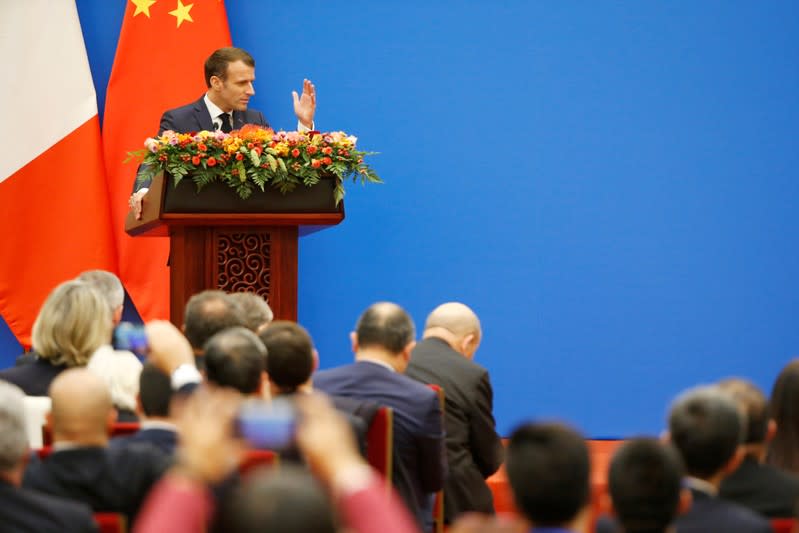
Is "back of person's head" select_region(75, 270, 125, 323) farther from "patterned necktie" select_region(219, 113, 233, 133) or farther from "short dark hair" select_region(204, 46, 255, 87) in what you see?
"short dark hair" select_region(204, 46, 255, 87)

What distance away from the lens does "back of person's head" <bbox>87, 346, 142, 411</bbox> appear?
11.6ft

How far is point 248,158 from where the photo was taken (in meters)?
4.75

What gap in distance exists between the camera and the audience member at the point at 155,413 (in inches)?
112

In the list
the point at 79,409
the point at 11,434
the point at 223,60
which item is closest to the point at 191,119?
the point at 223,60

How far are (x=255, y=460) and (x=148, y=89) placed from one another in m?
4.74

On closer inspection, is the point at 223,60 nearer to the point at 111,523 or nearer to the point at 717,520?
the point at 111,523

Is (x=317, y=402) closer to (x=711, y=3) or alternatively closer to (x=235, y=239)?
(x=235, y=239)

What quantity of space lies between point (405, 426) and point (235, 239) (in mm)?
1536

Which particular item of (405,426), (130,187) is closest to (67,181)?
(130,187)

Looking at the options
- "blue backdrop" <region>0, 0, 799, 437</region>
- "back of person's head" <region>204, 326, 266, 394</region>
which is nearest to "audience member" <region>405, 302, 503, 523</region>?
"back of person's head" <region>204, 326, 266, 394</region>

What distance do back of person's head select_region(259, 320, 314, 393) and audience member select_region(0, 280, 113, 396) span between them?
0.75 m

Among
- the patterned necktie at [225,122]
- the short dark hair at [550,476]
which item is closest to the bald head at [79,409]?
the short dark hair at [550,476]

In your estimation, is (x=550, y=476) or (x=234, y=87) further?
(x=234, y=87)

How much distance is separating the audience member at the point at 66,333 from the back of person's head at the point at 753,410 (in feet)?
6.41
